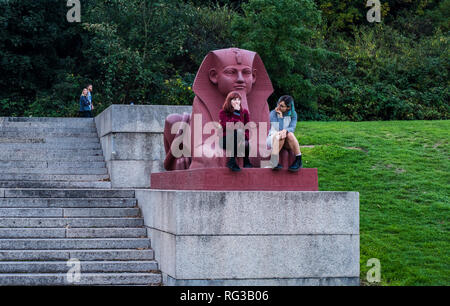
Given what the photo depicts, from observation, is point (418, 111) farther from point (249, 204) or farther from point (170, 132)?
point (249, 204)

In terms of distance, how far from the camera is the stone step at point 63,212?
989 cm

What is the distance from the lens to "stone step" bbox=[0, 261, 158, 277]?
8.24 metres

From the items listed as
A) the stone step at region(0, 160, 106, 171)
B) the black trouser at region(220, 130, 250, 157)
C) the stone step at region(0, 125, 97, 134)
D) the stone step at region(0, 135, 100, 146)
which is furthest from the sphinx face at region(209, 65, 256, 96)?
the stone step at region(0, 125, 97, 134)

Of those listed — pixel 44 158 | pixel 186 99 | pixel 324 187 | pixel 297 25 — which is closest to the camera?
pixel 324 187

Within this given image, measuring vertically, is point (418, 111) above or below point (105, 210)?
above

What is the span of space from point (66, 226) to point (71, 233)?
315 millimetres

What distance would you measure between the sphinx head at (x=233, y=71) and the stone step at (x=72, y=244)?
2490mm

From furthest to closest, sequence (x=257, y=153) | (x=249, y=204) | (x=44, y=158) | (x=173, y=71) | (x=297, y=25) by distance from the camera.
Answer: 1. (x=173, y=71)
2. (x=297, y=25)
3. (x=44, y=158)
4. (x=257, y=153)
5. (x=249, y=204)

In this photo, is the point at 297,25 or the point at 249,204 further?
the point at 297,25

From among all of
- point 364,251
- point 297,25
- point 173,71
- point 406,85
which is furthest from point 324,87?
point 364,251

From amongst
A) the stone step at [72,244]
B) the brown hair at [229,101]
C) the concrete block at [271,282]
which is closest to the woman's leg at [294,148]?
the brown hair at [229,101]

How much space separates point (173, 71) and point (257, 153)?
60.7 ft

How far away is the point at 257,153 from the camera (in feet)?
27.7

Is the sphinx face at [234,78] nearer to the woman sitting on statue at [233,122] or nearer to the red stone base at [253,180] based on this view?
the woman sitting on statue at [233,122]
